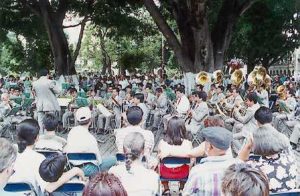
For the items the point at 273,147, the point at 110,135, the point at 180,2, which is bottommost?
the point at 110,135

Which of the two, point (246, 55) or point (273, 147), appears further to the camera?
point (246, 55)

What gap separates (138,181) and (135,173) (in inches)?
4.0

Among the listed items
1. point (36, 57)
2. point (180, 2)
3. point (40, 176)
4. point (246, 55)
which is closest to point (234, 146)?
Result: point (40, 176)

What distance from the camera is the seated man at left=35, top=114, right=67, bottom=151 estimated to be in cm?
644

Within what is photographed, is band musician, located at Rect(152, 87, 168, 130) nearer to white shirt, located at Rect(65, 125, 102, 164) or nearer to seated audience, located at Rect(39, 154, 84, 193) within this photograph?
white shirt, located at Rect(65, 125, 102, 164)

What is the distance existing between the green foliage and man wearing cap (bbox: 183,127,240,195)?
27.4m

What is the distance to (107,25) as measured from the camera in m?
26.5

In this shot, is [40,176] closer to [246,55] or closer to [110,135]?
[110,135]

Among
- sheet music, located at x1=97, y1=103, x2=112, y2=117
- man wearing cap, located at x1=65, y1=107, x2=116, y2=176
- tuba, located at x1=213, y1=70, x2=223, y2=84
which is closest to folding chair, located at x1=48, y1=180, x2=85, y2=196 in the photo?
man wearing cap, located at x1=65, y1=107, x2=116, y2=176

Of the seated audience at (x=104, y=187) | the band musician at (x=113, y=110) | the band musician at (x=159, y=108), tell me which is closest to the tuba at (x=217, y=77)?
the band musician at (x=159, y=108)

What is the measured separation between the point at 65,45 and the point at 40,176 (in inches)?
840

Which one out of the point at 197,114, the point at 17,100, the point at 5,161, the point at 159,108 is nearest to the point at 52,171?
the point at 5,161

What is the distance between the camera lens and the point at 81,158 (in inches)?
238

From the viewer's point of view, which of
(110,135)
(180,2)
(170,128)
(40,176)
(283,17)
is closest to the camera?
(40,176)
